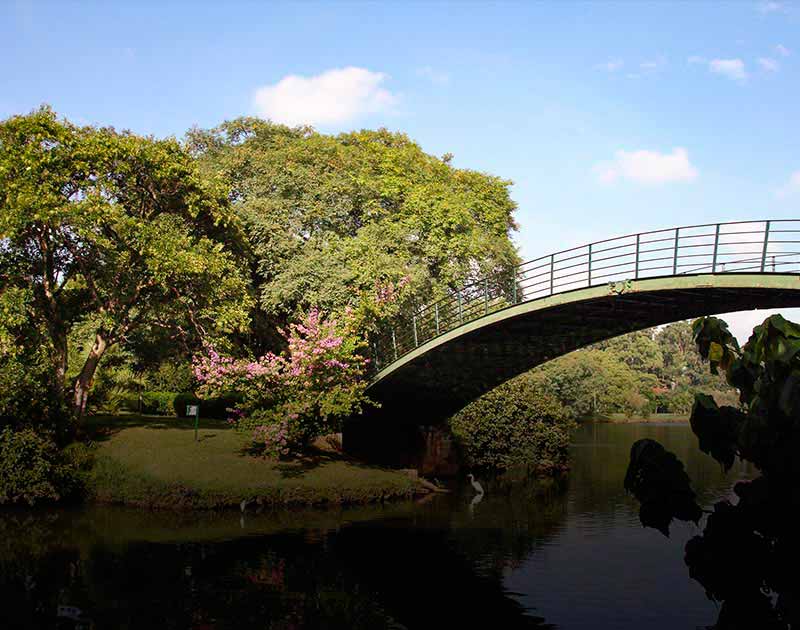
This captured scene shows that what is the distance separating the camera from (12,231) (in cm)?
3172

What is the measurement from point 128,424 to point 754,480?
34.0 metres

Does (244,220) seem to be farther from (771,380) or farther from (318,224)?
(771,380)

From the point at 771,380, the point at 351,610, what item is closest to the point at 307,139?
the point at 351,610

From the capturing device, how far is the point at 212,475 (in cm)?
3303

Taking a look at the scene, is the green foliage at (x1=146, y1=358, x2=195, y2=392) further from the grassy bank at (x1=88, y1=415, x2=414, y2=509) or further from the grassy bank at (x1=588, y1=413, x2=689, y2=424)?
the grassy bank at (x1=588, y1=413, x2=689, y2=424)

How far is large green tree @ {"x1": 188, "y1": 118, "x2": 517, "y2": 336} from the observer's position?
40.0 m

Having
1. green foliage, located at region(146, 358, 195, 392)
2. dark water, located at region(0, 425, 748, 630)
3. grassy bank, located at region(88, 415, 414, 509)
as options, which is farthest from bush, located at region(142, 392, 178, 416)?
dark water, located at region(0, 425, 748, 630)

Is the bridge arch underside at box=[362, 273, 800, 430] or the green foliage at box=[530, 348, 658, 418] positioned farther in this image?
the green foliage at box=[530, 348, 658, 418]

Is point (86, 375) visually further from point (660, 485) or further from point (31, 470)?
point (660, 485)

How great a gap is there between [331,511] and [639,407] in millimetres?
87049

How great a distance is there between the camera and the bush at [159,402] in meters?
56.8

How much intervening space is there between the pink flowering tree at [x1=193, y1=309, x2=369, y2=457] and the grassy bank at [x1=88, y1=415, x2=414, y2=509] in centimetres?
136

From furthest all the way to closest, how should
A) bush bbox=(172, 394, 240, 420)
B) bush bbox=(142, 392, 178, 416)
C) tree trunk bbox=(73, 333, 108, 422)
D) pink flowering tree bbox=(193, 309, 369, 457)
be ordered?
1. bush bbox=(142, 392, 178, 416)
2. bush bbox=(172, 394, 240, 420)
3. tree trunk bbox=(73, 333, 108, 422)
4. pink flowering tree bbox=(193, 309, 369, 457)

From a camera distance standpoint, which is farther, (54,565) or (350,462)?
(350,462)
